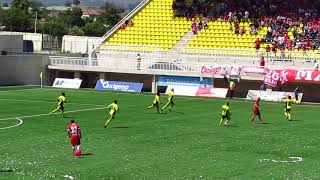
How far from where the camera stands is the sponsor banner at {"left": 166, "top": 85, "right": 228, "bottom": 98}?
199ft

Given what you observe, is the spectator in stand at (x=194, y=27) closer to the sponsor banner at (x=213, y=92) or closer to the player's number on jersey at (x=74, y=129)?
the sponsor banner at (x=213, y=92)

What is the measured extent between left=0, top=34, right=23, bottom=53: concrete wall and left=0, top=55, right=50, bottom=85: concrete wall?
2946 millimetres

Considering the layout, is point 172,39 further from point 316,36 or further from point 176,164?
point 176,164

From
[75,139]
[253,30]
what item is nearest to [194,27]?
[253,30]

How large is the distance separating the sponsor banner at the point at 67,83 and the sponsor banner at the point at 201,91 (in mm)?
9338

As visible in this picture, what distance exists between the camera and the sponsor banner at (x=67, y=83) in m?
66.6

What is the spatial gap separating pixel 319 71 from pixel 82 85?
885 inches

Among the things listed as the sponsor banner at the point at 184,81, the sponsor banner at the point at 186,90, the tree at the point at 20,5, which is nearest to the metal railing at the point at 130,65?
the sponsor banner at the point at 184,81

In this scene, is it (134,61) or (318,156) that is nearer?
(318,156)

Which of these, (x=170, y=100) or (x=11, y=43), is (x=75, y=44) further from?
(x=170, y=100)

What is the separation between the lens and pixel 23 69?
222ft

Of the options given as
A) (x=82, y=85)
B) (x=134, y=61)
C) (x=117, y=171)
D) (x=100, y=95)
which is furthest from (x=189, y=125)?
(x=82, y=85)

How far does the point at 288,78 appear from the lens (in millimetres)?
58906

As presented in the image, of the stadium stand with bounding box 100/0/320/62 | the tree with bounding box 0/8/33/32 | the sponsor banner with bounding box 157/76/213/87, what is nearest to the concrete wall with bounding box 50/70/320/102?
the sponsor banner with bounding box 157/76/213/87
